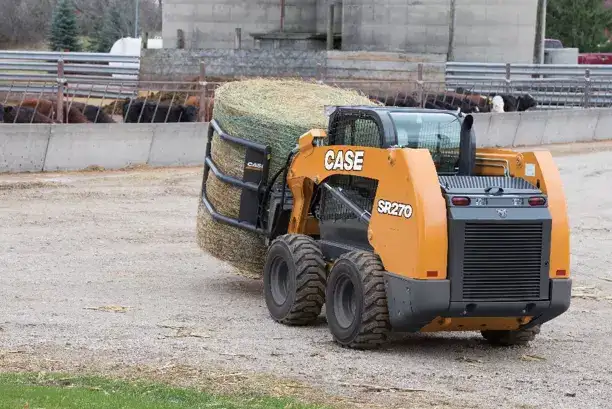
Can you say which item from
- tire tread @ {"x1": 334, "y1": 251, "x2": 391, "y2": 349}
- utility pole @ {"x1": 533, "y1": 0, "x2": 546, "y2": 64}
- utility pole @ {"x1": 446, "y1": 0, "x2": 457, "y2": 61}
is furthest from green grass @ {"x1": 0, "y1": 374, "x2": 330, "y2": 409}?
utility pole @ {"x1": 533, "y1": 0, "x2": 546, "y2": 64}

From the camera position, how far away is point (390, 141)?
10.2 m

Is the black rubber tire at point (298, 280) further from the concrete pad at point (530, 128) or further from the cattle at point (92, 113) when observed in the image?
the concrete pad at point (530, 128)

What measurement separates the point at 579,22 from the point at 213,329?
6288 centimetres

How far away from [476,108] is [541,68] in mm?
6952

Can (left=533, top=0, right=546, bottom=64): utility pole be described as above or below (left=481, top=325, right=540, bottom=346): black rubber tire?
above

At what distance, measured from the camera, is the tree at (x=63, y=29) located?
7300cm

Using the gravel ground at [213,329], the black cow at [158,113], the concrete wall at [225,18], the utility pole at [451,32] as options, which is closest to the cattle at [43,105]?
the black cow at [158,113]

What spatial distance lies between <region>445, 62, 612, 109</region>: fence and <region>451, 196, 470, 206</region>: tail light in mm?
24653

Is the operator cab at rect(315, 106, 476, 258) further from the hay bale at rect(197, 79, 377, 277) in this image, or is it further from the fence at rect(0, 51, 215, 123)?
the fence at rect(0, 51, 215, 123)

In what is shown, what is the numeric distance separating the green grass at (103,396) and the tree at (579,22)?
6415 centimetres

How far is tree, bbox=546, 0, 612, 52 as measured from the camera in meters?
69.4

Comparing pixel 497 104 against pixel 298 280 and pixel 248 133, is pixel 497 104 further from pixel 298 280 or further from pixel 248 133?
pixel 298 280

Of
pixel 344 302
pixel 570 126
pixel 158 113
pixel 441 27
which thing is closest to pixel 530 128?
pixel 570 126

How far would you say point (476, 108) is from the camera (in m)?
31.4
